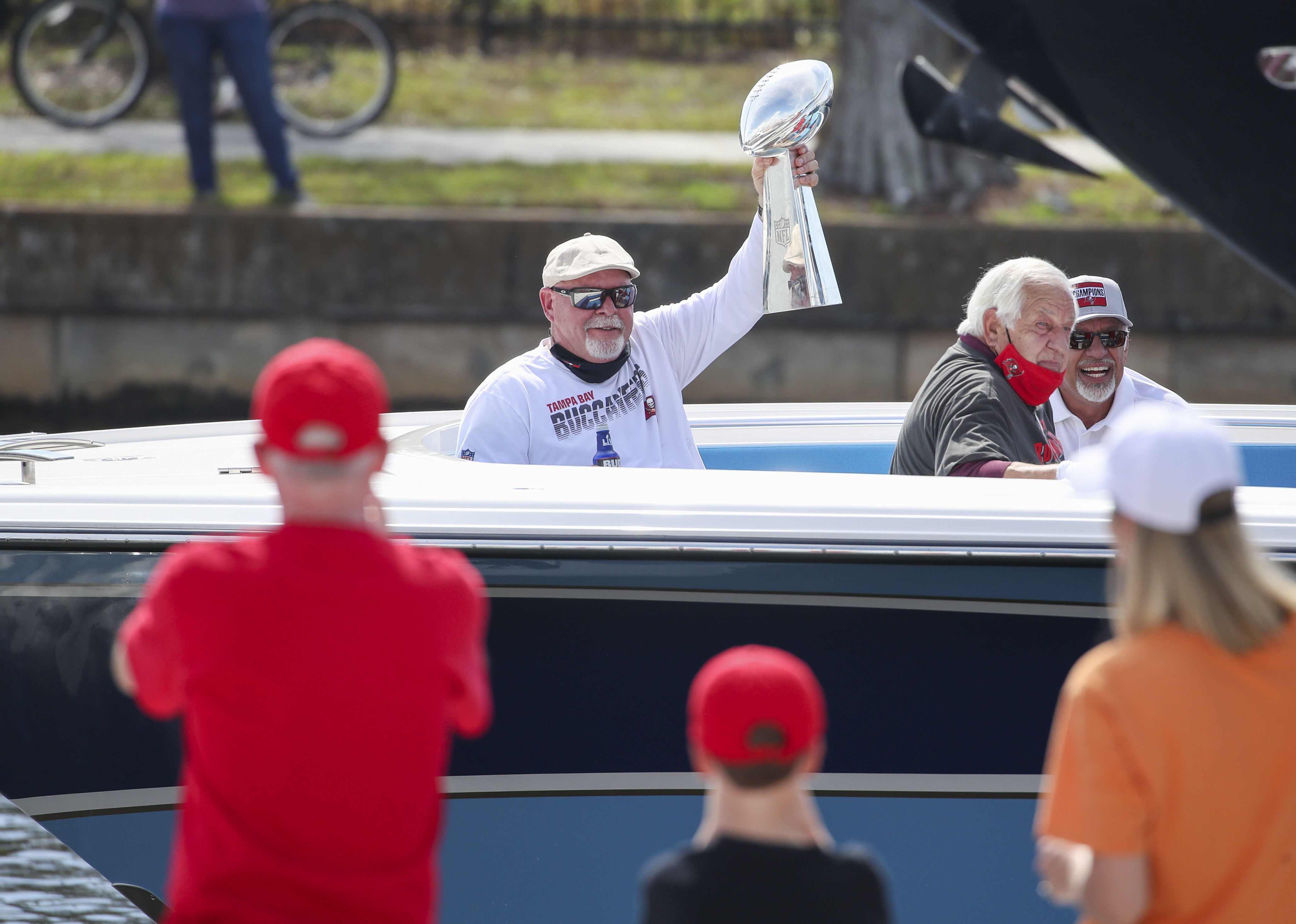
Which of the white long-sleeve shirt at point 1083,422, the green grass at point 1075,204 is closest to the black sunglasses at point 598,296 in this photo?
the white long-sleeve shirt at point 1083,422

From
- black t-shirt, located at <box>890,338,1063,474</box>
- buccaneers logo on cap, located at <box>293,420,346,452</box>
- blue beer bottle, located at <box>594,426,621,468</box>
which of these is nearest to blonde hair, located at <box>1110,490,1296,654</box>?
buccaneers logo on cap, located at <box>293,420,346,452</box>

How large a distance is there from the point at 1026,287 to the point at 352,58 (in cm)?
775

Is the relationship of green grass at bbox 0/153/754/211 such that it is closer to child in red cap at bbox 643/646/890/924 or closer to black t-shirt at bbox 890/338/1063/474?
black t-shirt at bbox 890/338/1063/474

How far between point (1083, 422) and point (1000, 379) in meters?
0.49

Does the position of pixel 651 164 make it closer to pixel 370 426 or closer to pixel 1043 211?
pixel 1043 211

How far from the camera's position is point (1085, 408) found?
11.6ft

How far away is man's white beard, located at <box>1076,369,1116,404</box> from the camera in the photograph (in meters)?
3.50

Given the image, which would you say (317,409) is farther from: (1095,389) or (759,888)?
(1095,389)

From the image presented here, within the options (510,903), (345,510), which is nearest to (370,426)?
(345,510)

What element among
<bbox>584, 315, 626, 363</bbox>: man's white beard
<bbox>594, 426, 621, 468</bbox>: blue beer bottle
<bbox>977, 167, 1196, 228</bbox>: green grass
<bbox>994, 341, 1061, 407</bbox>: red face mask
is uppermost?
<bbox>977, 167, 1196, 228</bbox>: green grass

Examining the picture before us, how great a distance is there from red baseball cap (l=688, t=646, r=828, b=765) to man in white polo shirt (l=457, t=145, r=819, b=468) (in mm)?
1712

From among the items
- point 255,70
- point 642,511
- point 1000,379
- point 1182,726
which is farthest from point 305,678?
point 255,70

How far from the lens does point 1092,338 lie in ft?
11.4

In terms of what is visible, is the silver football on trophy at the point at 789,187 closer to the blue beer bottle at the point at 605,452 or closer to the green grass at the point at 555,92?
the blue beer bottle at the point at 605,452
